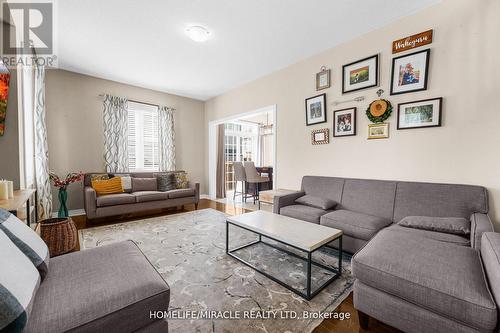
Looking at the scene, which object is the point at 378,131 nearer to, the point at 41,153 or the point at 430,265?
the point at 430,265

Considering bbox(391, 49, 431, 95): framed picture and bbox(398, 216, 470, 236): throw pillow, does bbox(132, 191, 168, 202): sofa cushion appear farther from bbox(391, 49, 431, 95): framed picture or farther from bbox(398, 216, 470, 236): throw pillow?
bbox(391, 49, 431, 95): framed picture

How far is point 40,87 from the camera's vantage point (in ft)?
10.8

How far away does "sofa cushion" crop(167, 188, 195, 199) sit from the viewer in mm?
4152

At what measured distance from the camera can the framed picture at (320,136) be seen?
3.20m

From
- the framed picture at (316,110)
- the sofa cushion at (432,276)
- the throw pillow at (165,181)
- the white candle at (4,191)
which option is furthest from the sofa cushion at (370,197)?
the white candle at (4,191)

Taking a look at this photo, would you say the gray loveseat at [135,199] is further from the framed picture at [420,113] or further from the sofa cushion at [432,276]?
the framed picture at [420,113]

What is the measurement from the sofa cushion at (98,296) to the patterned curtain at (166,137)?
12.7ft

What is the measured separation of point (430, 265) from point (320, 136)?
2.30 metres

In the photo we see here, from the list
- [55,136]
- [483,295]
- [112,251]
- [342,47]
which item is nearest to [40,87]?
[55,136]

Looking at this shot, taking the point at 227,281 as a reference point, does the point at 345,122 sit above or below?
above

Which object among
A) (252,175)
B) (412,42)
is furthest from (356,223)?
(252,175)

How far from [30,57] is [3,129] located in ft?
4.99

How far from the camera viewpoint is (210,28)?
2.65m

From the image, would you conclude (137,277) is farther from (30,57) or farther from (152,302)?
(30,57)
